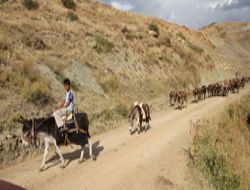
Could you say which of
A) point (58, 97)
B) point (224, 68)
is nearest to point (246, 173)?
point (58, 97)

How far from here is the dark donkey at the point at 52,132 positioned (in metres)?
8.09

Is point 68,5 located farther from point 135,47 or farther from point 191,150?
point 191,150

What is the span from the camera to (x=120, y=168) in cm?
859

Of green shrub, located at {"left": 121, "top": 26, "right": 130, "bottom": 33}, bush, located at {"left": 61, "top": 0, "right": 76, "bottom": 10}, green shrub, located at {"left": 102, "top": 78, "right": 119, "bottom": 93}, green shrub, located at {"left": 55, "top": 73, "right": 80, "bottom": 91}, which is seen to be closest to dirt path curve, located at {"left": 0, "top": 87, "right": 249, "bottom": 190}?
green shrub, located at {"left": 55, "top": 73, "right": 80, "bottom": 91}

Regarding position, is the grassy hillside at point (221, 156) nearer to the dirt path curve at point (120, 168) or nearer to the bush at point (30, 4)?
the dirt path curve at point (120, 168)

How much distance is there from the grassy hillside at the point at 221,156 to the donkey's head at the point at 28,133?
5632mm

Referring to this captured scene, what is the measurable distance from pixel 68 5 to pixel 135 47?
10.3 meters

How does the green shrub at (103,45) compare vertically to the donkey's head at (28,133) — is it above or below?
above

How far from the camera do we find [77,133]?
30.0ft

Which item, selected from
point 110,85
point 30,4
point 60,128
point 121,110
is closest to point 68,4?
point 30,4

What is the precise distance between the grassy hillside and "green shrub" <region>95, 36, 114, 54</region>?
13.3 meters

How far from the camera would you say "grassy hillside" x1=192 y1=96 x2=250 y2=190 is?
8734 millimetres

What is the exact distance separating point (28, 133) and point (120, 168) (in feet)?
10.3

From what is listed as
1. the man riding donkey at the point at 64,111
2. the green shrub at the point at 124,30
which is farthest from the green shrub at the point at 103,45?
the man riding donkey at the point at 64,111
